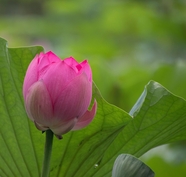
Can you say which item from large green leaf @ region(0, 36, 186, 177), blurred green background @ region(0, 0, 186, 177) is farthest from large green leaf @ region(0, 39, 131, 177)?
blurred green background @ region(0, 0, 186, 177)

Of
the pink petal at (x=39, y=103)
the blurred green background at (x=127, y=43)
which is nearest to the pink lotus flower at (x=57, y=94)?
the pink petal at (x=39, y=103)

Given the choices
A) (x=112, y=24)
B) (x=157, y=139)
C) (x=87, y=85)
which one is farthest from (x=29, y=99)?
(x=112, y=24)

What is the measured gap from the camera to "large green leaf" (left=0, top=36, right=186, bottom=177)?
449 millimetres

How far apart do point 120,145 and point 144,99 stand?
0.05m

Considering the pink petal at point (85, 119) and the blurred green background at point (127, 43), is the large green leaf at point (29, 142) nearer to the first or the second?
the pink petal at point (85, 119)

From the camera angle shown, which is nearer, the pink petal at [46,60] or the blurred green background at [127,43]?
the pink petal at [46,60]

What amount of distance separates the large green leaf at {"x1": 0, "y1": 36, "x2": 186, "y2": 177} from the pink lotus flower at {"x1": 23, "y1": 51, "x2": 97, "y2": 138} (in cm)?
6

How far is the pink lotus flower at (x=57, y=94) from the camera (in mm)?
376

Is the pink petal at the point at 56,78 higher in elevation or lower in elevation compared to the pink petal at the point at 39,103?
higher

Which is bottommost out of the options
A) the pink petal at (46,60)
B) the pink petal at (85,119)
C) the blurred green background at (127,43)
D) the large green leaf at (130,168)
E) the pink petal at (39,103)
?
the blurred green background at (127,43)

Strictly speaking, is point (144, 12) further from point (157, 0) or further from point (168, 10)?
point (157, 0)

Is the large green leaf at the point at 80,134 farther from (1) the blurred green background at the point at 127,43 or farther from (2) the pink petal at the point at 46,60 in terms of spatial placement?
(1) the blurred green background at the point at 127,43

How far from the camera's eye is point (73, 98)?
38 centimetres

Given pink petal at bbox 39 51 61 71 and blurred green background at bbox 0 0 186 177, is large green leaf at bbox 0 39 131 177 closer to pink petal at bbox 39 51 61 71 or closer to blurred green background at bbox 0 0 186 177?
pink petal at bbox 39 51 61 71
